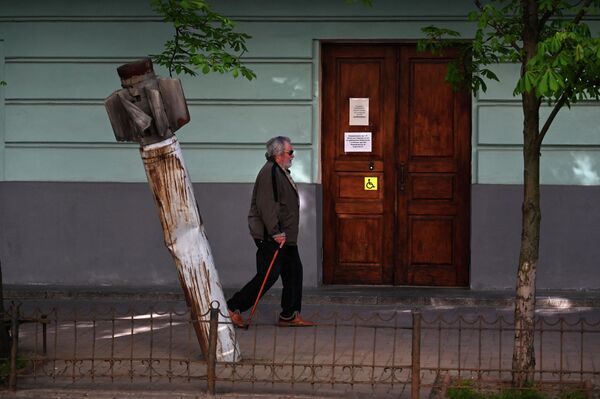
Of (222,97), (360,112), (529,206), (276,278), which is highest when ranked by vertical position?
(222,97)

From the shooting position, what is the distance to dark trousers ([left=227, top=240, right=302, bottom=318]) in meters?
11.8

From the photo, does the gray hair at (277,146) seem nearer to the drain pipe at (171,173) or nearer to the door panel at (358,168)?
the drain pipe at (171,173)

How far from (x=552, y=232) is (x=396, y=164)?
1.98 meters

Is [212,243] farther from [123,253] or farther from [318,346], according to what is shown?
[318,346]

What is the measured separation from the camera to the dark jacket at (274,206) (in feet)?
38.9

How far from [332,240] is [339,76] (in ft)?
6.44

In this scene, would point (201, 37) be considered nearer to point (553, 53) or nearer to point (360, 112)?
point (360, 112)

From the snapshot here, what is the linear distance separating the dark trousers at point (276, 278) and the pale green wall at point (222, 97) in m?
2.55

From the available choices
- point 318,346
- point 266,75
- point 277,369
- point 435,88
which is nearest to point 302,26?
point 266,75

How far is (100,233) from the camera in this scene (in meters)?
14.8

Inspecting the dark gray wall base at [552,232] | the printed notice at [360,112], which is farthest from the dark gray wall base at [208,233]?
the printed notice at [360,112]

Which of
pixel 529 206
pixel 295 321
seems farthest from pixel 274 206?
pixel 529 206

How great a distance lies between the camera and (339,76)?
577 inches

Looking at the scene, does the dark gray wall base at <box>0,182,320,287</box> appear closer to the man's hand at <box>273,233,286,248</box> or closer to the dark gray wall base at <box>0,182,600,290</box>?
the dark gray wall base at <box>0,182,600,290</box>
